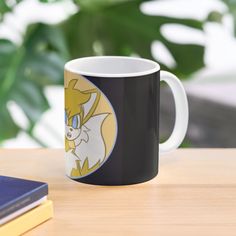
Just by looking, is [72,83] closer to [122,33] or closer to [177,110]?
[177,110]

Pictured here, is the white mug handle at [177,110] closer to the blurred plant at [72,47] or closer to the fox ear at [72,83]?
the fox ear at [72,83]

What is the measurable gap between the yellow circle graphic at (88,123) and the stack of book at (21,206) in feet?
0.29

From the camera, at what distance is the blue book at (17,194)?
0.62m

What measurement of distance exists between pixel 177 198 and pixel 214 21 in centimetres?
98

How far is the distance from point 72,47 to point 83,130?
0.91m

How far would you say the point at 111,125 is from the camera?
2.39 feet

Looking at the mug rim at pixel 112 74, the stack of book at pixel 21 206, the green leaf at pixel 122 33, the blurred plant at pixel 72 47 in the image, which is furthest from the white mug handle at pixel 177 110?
the green leaf at pixel 122 33

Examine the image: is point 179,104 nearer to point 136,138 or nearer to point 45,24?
point 136,138

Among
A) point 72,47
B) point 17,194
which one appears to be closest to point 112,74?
point 17,194

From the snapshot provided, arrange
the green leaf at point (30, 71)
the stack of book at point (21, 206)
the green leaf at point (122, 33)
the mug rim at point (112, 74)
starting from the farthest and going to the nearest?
the green leaf at point (122, 33) < the green leaf at point (30, 71) < the mug rim at point (112, 74) < the stack of book at point (21, 206)

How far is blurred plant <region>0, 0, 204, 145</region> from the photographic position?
4.72ft

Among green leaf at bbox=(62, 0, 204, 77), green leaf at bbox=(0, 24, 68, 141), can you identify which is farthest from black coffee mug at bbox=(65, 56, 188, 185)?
green leaf at bbox=(62, 0, 204, 77)

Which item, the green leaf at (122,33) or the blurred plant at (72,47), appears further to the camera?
the green leaf at (122,33)

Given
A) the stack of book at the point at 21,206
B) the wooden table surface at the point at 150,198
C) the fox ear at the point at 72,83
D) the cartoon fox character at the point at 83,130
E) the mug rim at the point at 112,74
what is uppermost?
the mug rim at the point at 112,74
